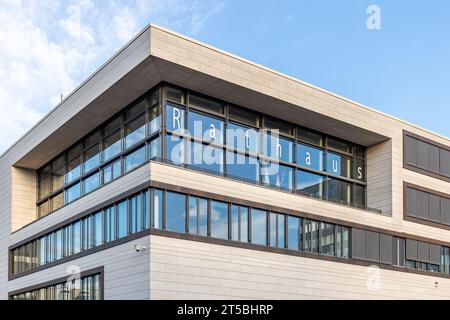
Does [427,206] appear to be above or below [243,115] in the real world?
below

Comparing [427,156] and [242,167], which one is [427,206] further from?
[242,167]

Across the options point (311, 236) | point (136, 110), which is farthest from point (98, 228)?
point (311, 236)

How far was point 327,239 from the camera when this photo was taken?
31906mm

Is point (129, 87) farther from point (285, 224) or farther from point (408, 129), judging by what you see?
point (408, 129)

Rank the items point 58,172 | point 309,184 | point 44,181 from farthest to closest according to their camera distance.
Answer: point 44,181 < point 58,172 < point 309,184

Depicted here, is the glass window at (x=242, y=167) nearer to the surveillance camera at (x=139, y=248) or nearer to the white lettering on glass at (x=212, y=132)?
the white lettering on glass at (x=212, y=132)

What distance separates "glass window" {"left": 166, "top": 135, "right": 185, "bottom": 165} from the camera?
88.7 ft

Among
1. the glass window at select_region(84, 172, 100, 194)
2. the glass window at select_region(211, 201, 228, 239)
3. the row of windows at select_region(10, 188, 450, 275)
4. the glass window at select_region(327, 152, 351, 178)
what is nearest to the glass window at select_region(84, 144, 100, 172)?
the glass window at select_region(84, 172, 100, 194)

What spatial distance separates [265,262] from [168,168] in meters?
6.65

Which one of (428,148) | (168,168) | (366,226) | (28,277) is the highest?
(428,148)

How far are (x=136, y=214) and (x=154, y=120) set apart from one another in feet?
14.6

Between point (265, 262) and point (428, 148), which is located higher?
point (428, 148)

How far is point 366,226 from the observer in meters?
33.8
